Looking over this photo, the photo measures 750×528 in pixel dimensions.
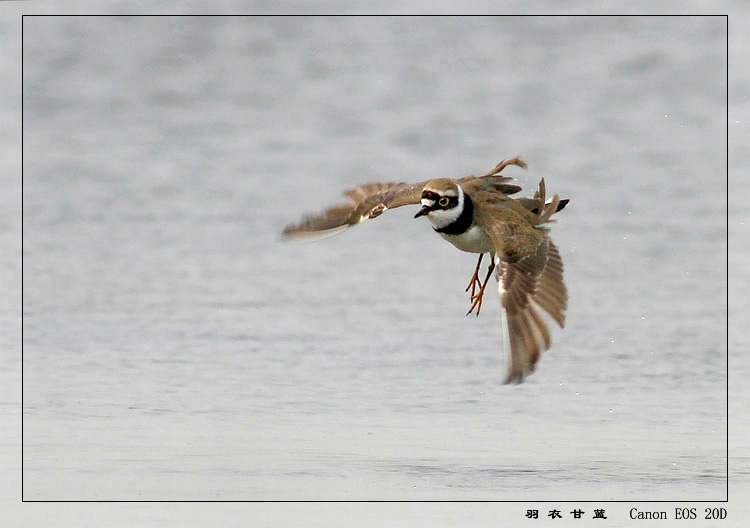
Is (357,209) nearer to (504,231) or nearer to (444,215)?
(444,215)

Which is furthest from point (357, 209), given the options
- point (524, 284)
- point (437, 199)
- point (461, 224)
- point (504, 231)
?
point (524, 284)

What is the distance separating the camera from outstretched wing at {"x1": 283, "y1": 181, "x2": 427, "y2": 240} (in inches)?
388

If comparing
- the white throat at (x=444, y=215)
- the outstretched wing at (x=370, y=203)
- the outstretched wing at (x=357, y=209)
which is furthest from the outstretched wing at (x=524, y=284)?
the outstretched wing at (x=357, y=209)

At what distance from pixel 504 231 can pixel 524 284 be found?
643 mm

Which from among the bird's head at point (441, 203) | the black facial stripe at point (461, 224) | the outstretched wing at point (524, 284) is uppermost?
the bird's head at point (441, 203)

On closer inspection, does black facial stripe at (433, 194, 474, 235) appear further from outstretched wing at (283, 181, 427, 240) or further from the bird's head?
outstretched wing at (283, 181, 427, 240)

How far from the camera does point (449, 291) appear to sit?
12242 mm

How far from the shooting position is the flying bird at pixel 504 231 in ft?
27.3

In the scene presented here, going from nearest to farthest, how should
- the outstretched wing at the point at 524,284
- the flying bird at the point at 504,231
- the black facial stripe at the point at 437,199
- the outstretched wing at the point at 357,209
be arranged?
1. the outstretched wing at the point at 524,284
2. the flying bird at the point at 504,231
3. the black facial stripe at the point at 437,199
4. the outstretched wing at the point at 357,209

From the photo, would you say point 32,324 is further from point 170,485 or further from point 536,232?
point 536,232

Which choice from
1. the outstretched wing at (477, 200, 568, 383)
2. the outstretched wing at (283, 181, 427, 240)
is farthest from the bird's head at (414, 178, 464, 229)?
the outstretched wing at (283, 181, 427, 240)

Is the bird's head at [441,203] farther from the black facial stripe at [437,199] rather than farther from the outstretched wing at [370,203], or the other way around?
the outstretched wing at [370,203]

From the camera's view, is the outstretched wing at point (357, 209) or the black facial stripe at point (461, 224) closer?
the black facial stripe at point (461, 224)

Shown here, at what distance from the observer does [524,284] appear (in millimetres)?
8719
